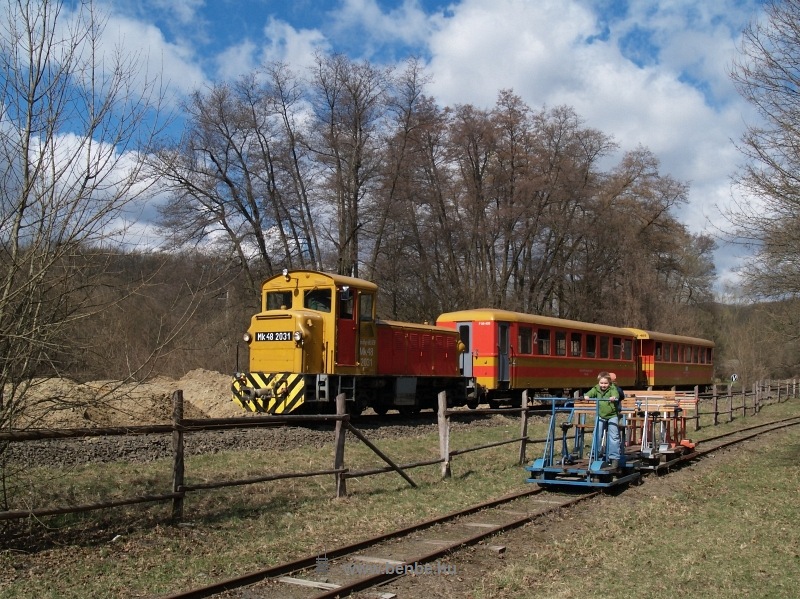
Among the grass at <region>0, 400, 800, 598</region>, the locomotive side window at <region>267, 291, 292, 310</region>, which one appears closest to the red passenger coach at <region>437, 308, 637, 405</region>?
the locomotive side window at <region>267, 291, 292, 310</region>

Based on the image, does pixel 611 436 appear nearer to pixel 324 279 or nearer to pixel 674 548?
pixel 674 548

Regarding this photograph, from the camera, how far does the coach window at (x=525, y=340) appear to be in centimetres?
2255

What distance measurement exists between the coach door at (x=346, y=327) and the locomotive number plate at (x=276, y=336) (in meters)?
1.12

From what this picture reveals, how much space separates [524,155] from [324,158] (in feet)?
40.6

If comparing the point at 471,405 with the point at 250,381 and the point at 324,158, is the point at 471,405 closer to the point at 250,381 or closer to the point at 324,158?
the point at 250,381

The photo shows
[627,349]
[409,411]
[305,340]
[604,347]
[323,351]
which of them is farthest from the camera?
[627,349]

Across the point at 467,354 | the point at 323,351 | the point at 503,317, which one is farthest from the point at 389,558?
the point at 503,317

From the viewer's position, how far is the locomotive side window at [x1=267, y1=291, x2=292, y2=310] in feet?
56.5

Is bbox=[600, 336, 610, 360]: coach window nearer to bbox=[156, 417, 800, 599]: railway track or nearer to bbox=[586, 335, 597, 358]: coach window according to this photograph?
bbox=[586, 335, 597, 358]: coach window

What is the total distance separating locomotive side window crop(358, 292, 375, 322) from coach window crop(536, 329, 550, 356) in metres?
7.92

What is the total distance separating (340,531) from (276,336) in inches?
342

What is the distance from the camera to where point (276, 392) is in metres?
15.6

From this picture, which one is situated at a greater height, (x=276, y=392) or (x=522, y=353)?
(x=522, y=353)

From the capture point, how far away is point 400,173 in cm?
3628
